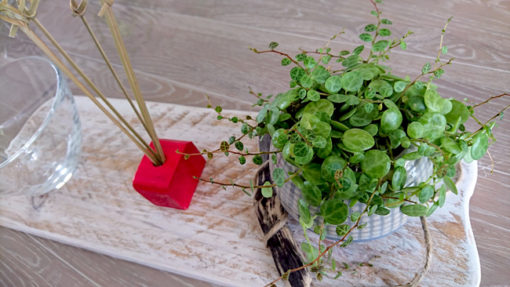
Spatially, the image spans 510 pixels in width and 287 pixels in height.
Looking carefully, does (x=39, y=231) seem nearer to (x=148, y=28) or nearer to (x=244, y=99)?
(x=244, y=99)

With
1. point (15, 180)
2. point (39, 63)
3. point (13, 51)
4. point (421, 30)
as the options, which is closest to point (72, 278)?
point (15, 180)

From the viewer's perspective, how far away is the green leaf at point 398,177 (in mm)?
387

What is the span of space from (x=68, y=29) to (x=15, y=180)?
62 centimetres

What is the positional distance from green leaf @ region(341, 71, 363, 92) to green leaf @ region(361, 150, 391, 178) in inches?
2.9

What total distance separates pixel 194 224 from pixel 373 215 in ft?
1.02

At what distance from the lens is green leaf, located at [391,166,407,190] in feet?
1.27

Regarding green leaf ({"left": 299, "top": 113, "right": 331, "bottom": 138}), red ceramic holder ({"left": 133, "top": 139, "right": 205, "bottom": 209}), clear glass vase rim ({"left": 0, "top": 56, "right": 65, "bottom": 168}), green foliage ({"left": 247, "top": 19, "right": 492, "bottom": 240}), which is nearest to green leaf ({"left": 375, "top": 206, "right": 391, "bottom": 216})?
green foliage ({"left": 247, "top": 19, "right": 492, "bottom": 240})

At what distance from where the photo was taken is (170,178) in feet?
1.99

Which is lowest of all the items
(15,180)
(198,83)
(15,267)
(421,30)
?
(15,267)

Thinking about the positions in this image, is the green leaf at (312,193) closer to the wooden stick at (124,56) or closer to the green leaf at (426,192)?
the green leaf at (426,192)

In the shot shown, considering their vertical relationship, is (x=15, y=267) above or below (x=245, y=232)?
below

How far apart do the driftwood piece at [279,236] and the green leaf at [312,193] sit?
0.16 meters

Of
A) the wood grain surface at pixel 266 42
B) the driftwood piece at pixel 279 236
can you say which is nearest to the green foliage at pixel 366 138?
the driftwood piece at pixel 279 236

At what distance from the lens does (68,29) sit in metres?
1.16
